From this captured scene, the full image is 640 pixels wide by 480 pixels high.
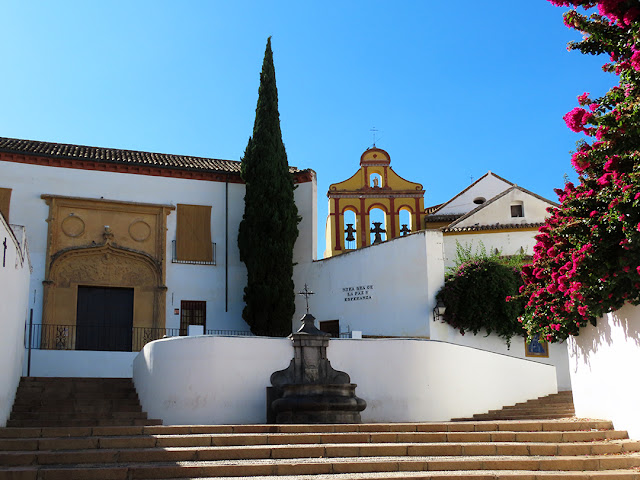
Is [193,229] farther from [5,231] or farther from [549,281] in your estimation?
[549,281]

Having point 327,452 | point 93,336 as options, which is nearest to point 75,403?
point 327,452

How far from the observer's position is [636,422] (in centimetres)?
1034

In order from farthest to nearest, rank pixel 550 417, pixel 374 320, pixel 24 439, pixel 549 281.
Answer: pixel 374 320, pixel 550 417, pixel 549 281, pixel 24 439

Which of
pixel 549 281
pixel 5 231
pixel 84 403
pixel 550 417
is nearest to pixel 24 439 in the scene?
pixel 5 231

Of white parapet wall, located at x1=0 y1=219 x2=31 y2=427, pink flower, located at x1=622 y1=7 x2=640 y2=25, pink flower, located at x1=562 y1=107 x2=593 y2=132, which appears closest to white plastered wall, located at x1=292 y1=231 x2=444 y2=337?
white parapet wall, located at x1=0 y1=219 x2=31 y2=427

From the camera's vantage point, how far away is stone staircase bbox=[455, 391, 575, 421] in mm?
14156

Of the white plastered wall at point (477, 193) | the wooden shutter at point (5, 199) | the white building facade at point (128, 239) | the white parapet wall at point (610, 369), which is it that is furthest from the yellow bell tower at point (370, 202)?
the white parapet wall at point (610, 369)

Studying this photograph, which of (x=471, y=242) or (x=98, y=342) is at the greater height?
(x=471, y=242)

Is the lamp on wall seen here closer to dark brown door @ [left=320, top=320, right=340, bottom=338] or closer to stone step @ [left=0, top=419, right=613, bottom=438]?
dark brown door @ [left=320, top=320, right=340, bottom=338]

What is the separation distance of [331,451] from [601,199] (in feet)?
15.6

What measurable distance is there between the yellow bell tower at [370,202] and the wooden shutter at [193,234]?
8.60 m

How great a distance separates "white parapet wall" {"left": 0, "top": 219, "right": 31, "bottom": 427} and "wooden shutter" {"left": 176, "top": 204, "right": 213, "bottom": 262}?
27.8 ft

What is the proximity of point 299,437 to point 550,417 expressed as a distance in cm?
550

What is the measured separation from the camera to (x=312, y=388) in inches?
526
